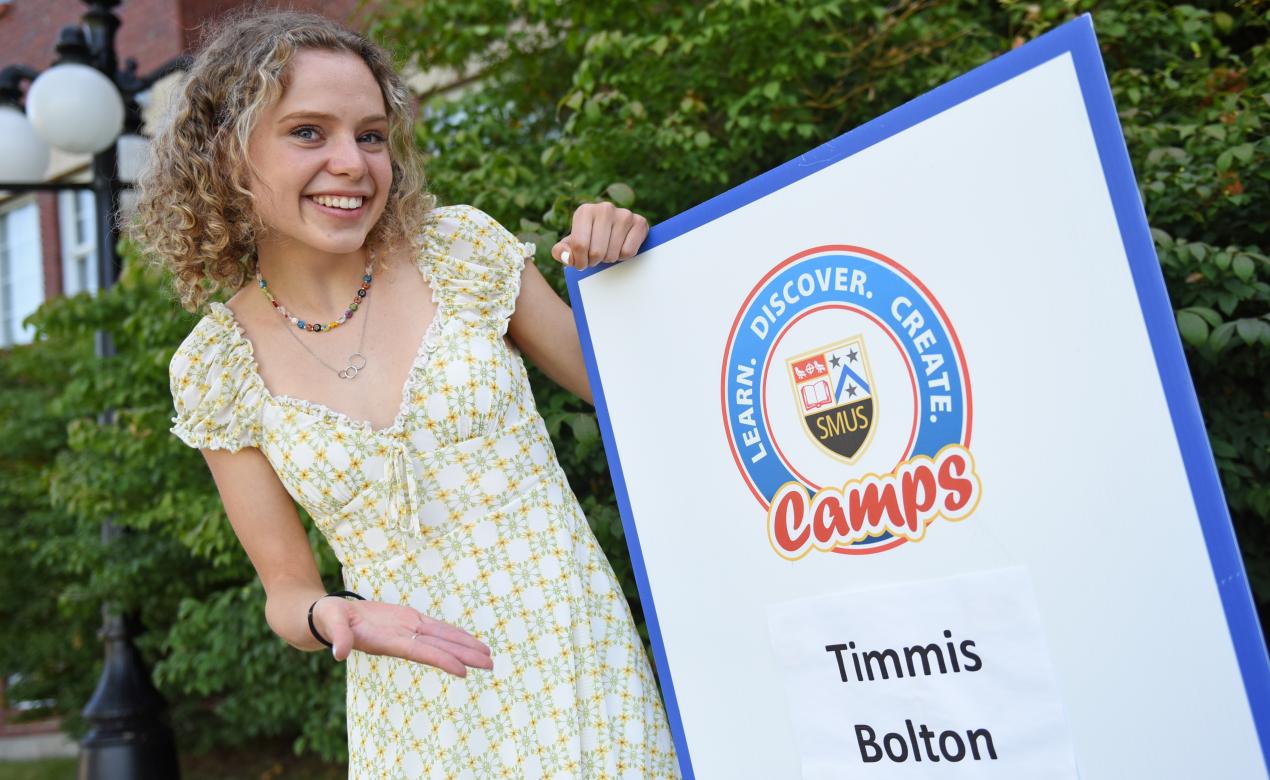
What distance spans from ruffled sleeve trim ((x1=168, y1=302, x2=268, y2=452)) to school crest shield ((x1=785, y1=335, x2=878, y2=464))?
96cm

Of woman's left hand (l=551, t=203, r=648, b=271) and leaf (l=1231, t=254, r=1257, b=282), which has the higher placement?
woman's left hand (l=551, t=203, r=648, b=271)

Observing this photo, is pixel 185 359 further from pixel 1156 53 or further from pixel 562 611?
pixel 1156 53

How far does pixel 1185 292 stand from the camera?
261 cm

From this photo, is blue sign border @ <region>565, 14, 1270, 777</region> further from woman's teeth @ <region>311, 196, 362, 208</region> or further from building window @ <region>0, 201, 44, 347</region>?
building window @ <region>0, 201, 44, 347</region>

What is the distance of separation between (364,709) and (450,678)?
0.64ft

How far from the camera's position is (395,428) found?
1854 millimetres

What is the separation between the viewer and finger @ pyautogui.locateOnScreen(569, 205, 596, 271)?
1771 millimetres

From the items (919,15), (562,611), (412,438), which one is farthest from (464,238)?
(919,15)

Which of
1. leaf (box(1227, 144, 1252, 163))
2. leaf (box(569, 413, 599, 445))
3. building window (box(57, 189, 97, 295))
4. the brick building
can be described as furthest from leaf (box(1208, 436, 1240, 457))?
building window (box(57, 189, 97, 295))

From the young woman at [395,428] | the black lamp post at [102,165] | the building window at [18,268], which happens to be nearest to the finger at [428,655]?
the young woman at [395,428]

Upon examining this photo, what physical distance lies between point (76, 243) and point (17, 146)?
7.17m

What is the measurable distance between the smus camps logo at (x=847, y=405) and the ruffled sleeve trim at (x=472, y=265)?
52 centimetres

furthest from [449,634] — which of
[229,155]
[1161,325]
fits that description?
[1161,325]

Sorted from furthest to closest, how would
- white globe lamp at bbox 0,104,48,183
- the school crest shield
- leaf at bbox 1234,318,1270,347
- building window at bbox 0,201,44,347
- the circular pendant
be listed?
building window at bbox 0,201,44,347 → white globe lamp at bbox 0,104,48,183 → leaf at bbox 1234,318,1270,347 → the circular pendant → the school crest shield
